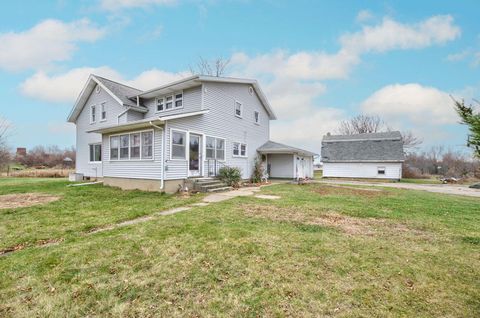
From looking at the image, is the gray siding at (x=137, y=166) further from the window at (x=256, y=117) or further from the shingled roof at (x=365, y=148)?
the shingled roof at (x=365, y=148)

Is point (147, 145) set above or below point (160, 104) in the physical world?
below

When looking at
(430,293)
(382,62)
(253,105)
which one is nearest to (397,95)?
(382,62)

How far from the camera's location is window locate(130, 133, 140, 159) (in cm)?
1262

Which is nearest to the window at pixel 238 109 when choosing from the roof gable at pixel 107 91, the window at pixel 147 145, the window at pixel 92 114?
the roof gable at pixel 107 91

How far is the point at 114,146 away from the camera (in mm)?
13797

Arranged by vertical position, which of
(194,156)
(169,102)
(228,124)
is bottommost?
(194,156)

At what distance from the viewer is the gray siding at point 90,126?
673 inches

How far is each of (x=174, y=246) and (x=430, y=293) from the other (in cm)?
383

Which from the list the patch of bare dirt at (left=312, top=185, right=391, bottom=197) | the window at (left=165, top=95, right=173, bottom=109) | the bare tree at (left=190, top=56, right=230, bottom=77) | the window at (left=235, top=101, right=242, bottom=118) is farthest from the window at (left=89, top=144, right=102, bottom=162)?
the patch of bare dirt at (left=312, top=185, right=391, bottom=197)

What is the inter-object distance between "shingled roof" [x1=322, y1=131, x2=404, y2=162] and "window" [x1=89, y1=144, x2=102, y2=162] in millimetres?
23759

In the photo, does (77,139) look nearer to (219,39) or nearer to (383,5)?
(219,39)

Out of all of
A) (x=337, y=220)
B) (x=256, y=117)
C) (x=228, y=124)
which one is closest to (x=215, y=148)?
(x=228, y=124)

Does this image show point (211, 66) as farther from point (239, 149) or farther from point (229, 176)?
point (229, 176)

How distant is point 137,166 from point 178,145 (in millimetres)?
2426
